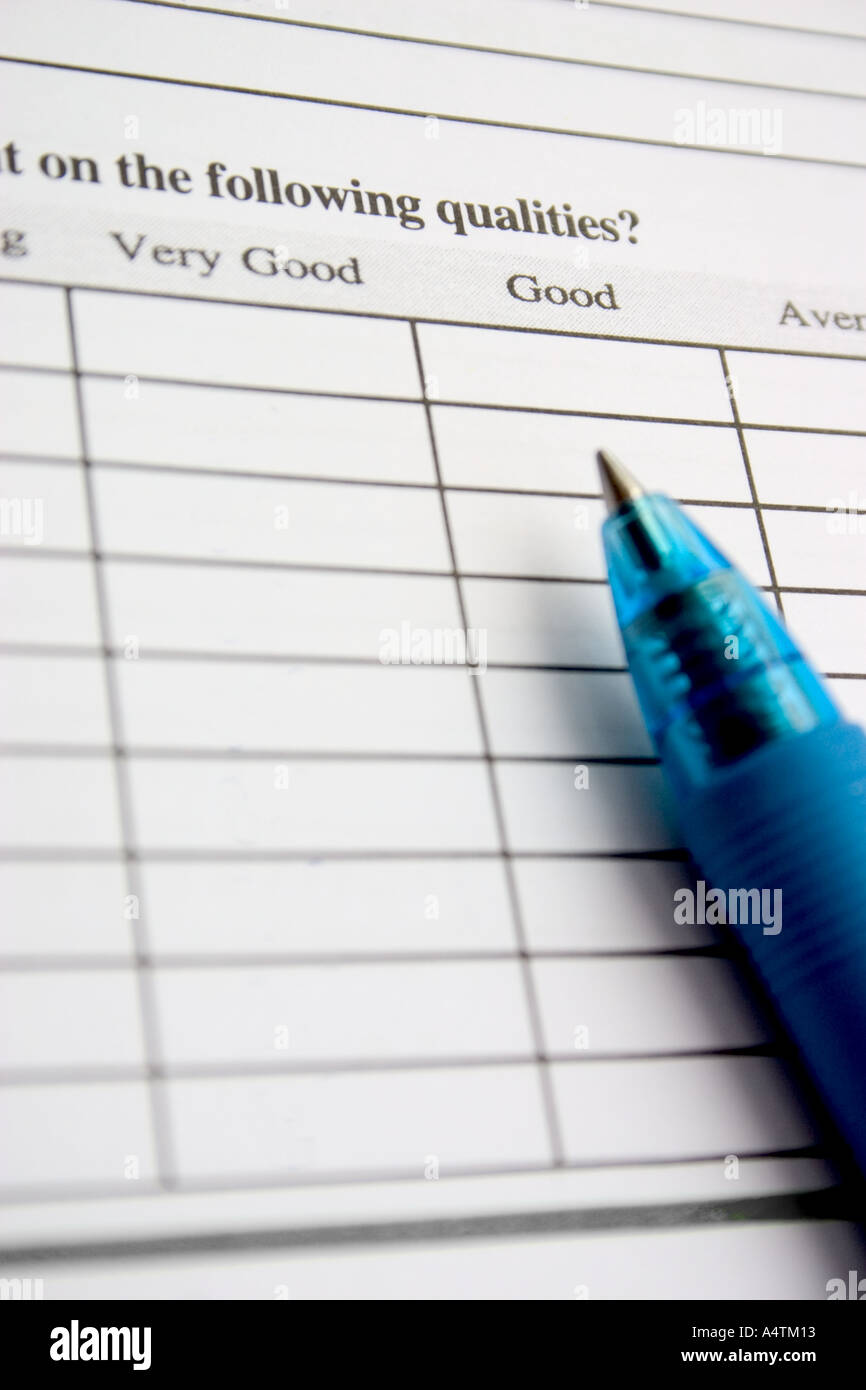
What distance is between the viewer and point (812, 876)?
46cm

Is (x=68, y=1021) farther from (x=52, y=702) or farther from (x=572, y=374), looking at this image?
(x=572, y=374)

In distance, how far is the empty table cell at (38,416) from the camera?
1.70 feet

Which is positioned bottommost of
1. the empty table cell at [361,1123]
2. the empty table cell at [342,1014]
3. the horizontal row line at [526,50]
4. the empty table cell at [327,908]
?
the empty table cell at [361,1123]

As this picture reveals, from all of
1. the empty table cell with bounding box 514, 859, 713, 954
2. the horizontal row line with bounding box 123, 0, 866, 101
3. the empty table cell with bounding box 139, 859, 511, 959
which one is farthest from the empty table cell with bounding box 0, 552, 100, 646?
the horizontal row line with bounding box 123, 0, 866, 101

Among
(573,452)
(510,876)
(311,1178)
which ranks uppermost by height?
(573,452)

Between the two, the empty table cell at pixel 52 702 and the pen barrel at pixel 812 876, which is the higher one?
the empty table cell at pixel 52 702

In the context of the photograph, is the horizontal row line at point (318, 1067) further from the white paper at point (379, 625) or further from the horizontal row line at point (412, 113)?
the horizontal row line at point (412, 113)

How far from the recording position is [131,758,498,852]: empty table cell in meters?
0.48

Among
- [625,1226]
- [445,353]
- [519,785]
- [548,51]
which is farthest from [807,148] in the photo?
[625,1226]

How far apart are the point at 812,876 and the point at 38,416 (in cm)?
37

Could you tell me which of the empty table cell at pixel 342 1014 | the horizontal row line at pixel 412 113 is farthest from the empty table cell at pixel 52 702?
the horizontal row line at pixel 412 113

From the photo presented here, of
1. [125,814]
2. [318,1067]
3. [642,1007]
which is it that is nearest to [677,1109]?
[642,1007]

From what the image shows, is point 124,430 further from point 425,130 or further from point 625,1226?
point 625,1226

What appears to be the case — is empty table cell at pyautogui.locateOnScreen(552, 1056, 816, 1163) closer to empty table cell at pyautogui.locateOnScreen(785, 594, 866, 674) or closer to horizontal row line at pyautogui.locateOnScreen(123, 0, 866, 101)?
empty table cell at pyautogui.locateOnScreen(785, 594, 866, 674)
